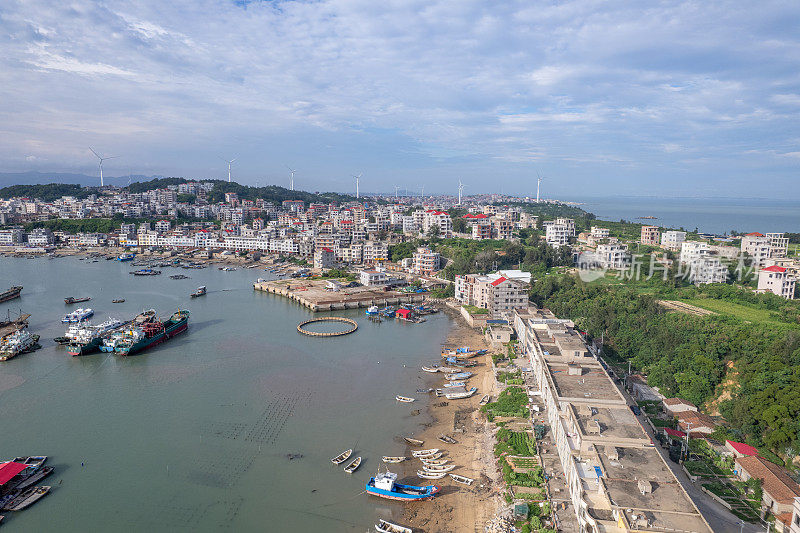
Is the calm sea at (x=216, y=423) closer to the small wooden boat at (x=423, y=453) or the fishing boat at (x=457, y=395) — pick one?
the small wooden boat at (x=423, y=453)

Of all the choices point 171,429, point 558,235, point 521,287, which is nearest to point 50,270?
point 171,429

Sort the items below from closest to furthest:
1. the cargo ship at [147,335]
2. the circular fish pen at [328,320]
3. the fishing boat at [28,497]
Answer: the fishing boat at [28,497]
the cargo ship at [147,335]
the circular fish pen at [328,320]

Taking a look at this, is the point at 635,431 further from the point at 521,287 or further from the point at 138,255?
the point at 138,255

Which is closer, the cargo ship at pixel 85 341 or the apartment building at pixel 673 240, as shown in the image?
the cargo ship at pixel 85 341

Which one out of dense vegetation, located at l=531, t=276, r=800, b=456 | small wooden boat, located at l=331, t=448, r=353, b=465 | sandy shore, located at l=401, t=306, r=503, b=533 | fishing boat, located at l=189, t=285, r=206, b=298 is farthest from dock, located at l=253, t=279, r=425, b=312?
small wooden boat, located at l=331, t=448, r=353, b=465

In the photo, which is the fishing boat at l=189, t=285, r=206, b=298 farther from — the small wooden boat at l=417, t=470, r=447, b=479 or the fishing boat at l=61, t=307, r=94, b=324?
the small wooden boat at l=417, t=470, r=447, b=479

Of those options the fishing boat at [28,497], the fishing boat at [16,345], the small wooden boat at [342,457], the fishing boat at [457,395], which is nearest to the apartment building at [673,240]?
the fishing boat at [457,395]

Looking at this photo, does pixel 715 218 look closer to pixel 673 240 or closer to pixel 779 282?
pixel 673 240
